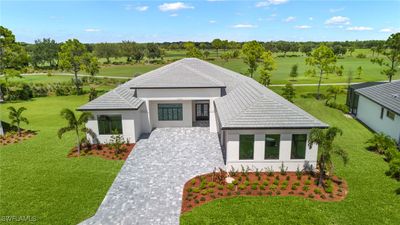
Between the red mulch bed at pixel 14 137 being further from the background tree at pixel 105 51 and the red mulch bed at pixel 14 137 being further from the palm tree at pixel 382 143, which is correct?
the background tree at pixel 105 51

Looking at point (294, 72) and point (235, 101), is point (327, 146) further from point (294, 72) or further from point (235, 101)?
point (294, 72)

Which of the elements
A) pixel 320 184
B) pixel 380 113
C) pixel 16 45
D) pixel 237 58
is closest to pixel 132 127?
pixel 320 184

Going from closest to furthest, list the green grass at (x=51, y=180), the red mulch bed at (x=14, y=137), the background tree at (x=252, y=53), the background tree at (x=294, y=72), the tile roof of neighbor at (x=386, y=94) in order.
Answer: the green grass at (x=51, y=180) → the tile roof of neighbor at (x=386, y=94) → the red mulch bed at (x=14, y=137) → the background tree at (x=252, y=53) → the background tree at (x=294, y=72)

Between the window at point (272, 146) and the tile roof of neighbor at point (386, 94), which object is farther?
the tile roof of neighbor at point (386, 94)

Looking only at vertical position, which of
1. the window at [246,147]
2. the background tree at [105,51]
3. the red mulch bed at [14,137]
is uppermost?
the background tree at [105,51]

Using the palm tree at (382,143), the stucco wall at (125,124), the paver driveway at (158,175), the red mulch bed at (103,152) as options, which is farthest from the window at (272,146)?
the stucco wall at (125,124)

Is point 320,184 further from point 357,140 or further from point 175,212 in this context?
point 357,140

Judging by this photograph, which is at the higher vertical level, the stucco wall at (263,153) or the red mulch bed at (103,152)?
the stucco wall at (263,153)

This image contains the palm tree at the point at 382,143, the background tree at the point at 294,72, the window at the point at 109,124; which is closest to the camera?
the palm tree at the point at 382,143
